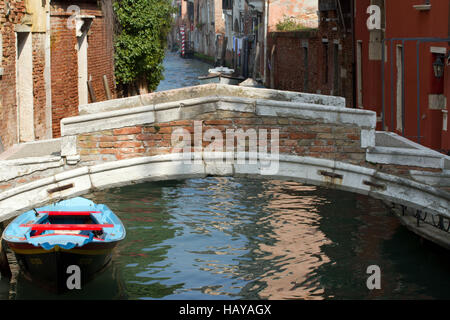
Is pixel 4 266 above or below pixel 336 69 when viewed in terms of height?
below

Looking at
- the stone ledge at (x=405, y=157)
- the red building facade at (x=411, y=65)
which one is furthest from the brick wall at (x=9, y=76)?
the stone ledge at (x=405, y=157)

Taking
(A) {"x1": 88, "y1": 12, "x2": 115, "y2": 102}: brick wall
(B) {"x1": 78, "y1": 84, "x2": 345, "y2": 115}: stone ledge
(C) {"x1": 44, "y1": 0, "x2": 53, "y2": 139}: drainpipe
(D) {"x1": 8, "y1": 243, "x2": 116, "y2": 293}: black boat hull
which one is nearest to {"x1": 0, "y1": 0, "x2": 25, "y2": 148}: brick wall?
(C) {"x1": 44, "y1": 0, "x2": 53, "y2": 139}: drainpipe

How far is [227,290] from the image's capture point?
8.17 meters

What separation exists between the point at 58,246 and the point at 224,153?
6.87 feet

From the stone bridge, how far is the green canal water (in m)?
1.67

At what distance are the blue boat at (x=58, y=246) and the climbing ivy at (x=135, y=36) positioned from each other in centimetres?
619

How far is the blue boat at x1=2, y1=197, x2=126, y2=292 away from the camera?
25.5ft

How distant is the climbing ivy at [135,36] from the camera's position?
14.1 metres

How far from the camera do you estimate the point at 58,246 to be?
7.68 meters

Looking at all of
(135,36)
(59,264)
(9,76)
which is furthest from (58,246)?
(135,36)

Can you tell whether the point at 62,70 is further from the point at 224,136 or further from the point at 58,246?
the point at 224,136

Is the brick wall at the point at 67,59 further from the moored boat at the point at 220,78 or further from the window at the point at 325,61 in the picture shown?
the moored boat at the point at 220,78

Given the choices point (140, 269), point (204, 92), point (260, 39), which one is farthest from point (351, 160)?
point (260, 39)

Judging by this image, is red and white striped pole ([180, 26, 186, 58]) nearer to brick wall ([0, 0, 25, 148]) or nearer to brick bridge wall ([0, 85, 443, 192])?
brick wall ([0, 0, 25, 148])
